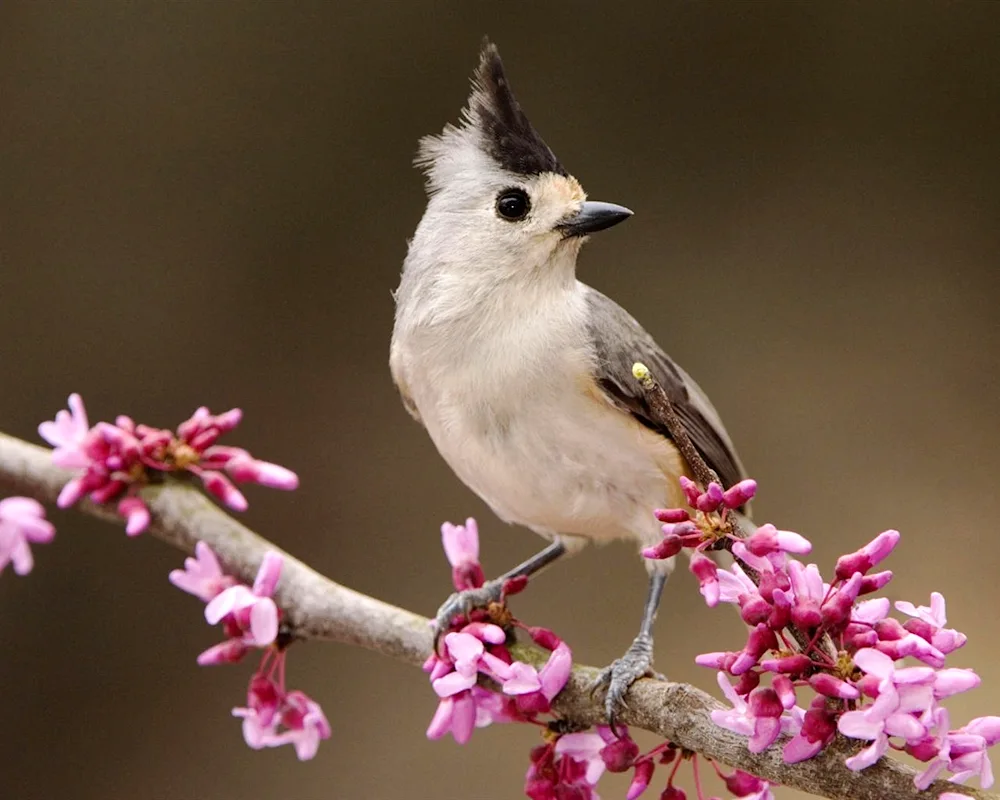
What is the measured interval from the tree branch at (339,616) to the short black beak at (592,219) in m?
0.41

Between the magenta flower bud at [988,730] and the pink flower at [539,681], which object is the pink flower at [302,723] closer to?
the pink flower at [539,681]

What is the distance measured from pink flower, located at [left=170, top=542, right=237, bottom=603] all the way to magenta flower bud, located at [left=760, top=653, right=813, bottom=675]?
46cm

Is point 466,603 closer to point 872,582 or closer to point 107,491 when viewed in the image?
point 107,491

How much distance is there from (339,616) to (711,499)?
0.42 meters

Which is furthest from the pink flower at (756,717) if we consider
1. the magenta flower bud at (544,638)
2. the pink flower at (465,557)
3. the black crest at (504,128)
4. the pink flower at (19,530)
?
the black crest at (504,128)

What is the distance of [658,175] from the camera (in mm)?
1942

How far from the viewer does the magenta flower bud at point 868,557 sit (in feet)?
2.12

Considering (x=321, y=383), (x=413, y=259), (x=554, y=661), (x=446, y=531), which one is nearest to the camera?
(x=554, y=661)

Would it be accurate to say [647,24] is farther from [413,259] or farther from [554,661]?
[554,661]

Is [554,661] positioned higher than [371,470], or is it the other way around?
[371,470]

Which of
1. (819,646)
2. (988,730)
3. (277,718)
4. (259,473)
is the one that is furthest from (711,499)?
(277,718)

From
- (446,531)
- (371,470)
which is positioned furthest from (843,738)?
(371,470)

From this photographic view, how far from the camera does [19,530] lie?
69 cm

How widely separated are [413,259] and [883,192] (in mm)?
1169
